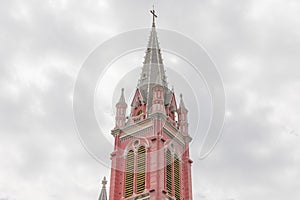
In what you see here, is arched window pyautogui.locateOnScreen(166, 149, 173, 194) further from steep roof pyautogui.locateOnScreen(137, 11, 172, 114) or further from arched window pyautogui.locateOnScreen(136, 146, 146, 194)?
steep roof pyautogui.locateOnScreen(137, 11, 172, 114)

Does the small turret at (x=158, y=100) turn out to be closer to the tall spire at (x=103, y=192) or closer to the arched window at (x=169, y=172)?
the arched window at (x=169, y=172)

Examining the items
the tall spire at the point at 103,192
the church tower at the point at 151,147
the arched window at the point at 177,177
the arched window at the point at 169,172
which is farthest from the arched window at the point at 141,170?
the tall spire at the point at 103,192

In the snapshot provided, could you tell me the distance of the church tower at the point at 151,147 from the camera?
158ft

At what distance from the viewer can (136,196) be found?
47.4 metres

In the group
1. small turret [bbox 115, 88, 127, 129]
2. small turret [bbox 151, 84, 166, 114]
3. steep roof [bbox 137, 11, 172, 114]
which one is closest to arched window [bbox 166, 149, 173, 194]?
small turret [bbox 151, 84, 166, 114]

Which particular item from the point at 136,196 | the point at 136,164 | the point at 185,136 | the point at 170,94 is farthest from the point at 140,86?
the point at 136,196

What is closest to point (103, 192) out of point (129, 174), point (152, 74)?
point (129, 174)

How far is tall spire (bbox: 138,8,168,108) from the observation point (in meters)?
58.9

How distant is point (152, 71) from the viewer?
61812 millimetres

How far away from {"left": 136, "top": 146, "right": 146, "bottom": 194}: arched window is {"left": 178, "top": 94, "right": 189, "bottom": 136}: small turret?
763 centimetres

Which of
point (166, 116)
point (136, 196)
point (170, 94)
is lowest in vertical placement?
point (136, 196)

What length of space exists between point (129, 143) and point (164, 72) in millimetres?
13919

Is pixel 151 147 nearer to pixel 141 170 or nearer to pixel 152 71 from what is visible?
pixel 141 170

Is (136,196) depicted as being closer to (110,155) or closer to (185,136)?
(110,155)
